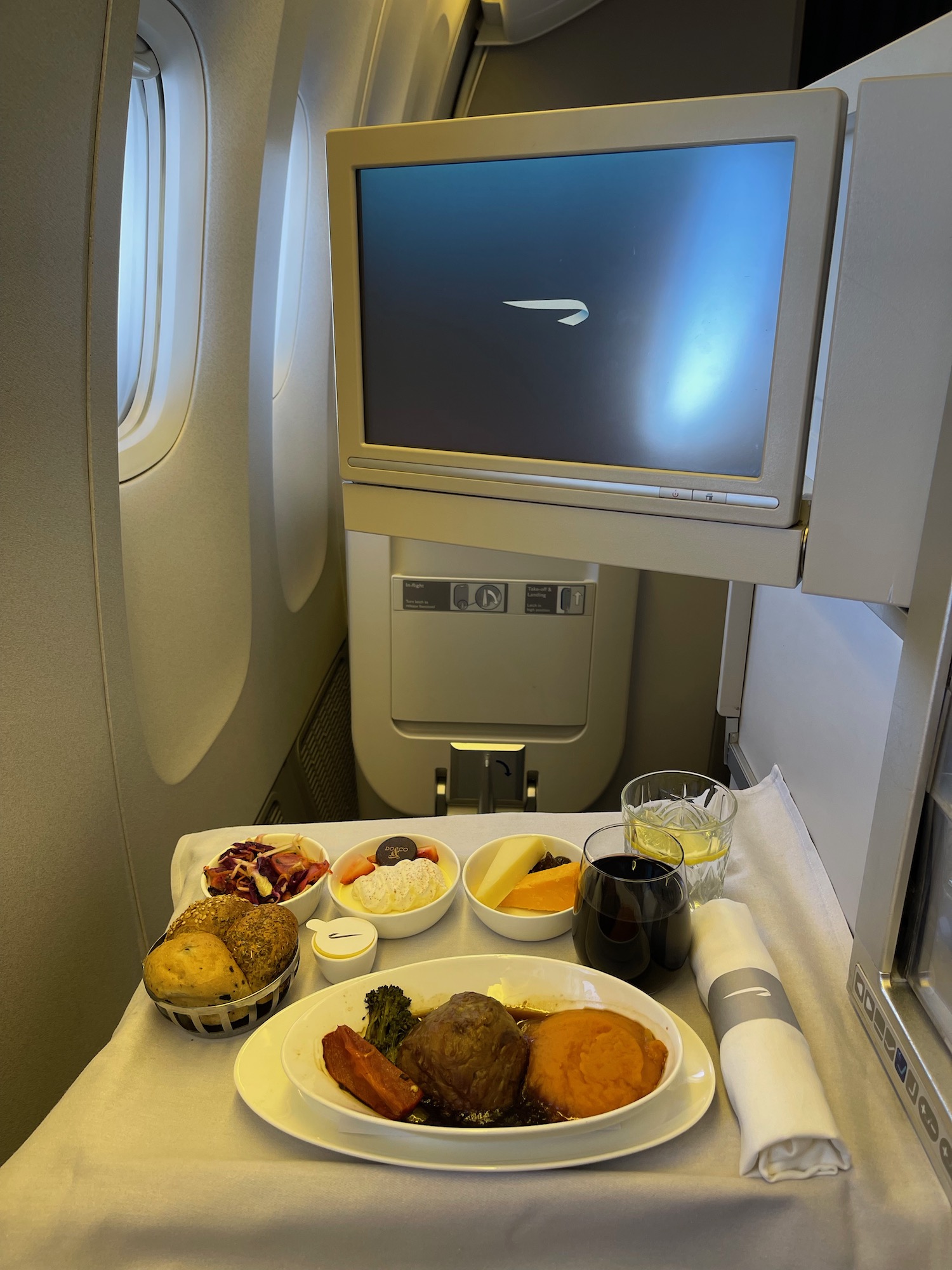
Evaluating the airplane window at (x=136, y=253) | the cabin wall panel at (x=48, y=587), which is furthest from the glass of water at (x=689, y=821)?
the airplane window at (x=136, y=253)

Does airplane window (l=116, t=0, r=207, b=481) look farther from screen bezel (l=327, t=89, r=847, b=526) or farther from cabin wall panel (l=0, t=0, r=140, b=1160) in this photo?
screen bezel (l=327, t=89, r=847, b=526)

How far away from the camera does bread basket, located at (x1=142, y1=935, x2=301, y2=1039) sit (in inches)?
33.7

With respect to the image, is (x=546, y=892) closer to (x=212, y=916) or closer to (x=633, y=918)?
(x=633, y=918)

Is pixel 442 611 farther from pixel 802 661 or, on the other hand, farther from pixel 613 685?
pixel 802 661

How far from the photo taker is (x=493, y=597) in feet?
6.75

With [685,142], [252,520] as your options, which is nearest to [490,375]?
[685,142]

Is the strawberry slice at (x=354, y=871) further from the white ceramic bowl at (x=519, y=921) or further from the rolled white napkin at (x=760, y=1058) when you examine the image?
the rolled white napkin at (x=760, y=1058)

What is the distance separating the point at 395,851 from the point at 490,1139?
16.4 inches

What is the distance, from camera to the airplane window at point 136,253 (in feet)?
5.54

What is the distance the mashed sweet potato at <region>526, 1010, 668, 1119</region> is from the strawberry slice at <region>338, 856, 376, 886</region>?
33 cm

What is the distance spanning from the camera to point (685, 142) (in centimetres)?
75

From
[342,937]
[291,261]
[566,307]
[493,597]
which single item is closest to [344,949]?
[342,937]

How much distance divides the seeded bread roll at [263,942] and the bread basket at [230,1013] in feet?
0.03

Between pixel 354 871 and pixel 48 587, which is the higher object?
pixel 48 587
